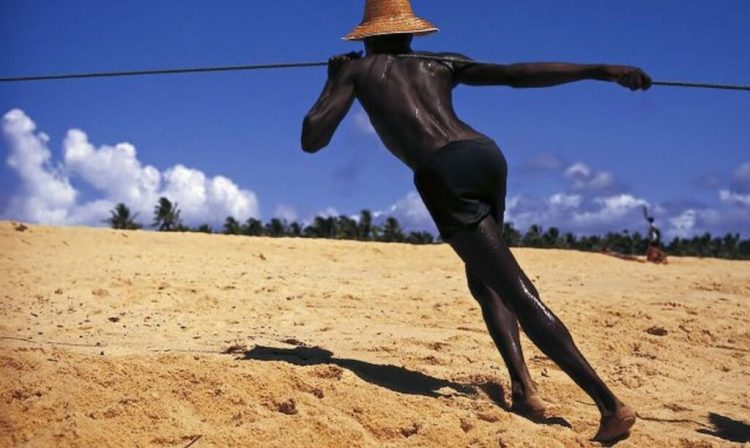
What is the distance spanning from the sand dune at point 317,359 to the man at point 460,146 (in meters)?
0.31

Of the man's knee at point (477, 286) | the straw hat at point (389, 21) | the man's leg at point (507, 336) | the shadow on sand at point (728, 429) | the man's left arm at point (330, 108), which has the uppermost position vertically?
the straw hat at point (389, 21)

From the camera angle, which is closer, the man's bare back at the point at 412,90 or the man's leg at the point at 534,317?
the man's leg at the point at 534,317

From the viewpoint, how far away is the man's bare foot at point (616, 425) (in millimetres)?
3520

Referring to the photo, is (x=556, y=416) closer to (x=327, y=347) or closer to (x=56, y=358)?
(x=327, y=347)

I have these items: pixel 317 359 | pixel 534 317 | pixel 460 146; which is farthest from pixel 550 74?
pixel 317 359

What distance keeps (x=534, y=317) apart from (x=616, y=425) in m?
0.60

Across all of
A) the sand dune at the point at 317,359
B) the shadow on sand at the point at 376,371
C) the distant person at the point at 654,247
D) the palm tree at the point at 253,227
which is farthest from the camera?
the palm tree at the point at 253,227

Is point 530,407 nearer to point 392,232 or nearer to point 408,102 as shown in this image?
point 408,102

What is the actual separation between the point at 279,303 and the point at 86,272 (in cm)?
272

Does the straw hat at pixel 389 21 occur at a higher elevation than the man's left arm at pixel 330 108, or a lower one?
higher

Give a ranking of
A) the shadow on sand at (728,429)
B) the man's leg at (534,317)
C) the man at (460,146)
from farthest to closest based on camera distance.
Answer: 1. the shadow on sand at (728,429)
2. the man at (460,146)
3. the man's leg at (534,317)

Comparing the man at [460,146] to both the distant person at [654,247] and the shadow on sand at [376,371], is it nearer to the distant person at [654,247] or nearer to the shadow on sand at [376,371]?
the shadow on sand at [376,371]

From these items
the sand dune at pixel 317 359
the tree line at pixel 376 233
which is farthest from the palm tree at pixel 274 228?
the sand dune at pixel 317 359

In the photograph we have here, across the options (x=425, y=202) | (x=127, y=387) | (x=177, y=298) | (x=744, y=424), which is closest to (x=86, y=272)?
(x=177, y=298)
